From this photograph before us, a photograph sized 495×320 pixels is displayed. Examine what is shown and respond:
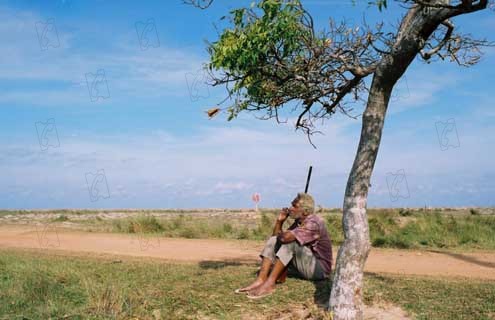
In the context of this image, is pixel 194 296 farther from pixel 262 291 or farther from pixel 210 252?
pixel 210 252

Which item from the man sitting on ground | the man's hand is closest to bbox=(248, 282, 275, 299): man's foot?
the man sitting on ground

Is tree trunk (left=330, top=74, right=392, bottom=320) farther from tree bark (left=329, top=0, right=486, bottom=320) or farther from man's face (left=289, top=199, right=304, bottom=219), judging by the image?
man's face (left=289, top=199, right=304, bottom=219)

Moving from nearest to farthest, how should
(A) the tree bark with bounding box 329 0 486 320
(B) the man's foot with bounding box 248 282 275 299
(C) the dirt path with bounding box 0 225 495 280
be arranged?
(A) the tree bark with bounding box 329 0 486 320 → (B) the man's foot with bounding box 248 282 275 299 → (C) the dirt path with bounding box 0 225 495 280

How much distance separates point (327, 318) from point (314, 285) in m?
1.28

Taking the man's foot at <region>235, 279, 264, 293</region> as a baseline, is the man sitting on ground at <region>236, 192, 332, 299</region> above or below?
above

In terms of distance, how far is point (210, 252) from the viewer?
47.1 feet

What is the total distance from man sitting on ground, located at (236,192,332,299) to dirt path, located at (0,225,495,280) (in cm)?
331

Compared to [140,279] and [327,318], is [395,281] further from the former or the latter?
[140,279]

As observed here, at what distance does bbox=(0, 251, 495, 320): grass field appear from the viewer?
733cm

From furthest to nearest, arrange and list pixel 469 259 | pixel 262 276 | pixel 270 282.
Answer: pixel 469 259, pixel 262 276, pixel 270 282

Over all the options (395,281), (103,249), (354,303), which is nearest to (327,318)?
(354,303)

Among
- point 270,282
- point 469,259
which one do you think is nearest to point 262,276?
point 270,282

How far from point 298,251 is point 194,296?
1.61 m

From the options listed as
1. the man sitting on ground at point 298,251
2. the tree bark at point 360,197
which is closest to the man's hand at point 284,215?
the man sitting on ground at point 298,251
